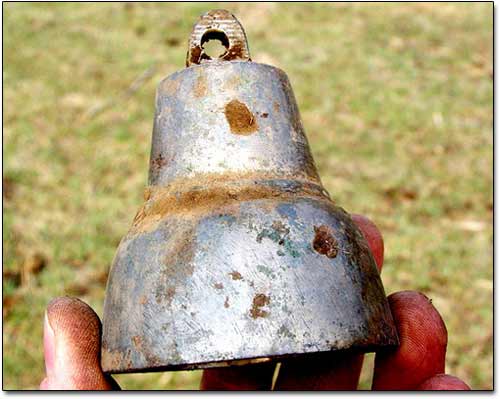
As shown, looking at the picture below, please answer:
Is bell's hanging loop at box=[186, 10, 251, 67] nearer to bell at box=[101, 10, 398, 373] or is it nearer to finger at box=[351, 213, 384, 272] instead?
bell at box=[101, 10, 398, 373]

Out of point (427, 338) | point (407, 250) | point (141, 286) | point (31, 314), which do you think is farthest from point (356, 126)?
point (141, 286)

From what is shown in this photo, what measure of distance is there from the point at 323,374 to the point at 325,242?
2.73 feet

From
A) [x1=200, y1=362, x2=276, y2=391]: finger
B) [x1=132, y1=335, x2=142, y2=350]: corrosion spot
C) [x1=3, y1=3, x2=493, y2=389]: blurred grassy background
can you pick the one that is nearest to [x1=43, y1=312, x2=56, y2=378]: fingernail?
[x1=132, y1=335, x2=142, y2=350]: corrosion spot

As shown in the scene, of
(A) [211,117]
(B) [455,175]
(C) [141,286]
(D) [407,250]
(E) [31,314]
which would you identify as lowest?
(E) [31,314]

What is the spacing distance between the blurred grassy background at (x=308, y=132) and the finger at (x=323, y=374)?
1.11 metres

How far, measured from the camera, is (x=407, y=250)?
418 centimetres

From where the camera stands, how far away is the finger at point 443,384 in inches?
73.3

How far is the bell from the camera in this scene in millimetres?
1520

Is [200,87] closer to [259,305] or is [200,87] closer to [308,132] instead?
[259,305]

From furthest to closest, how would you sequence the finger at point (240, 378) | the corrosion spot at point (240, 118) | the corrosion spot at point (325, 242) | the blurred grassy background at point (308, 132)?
the blurred grassy background at point (308, 132) → the finger at point (240, 378) → the corrosion spot at point (240, 118) → the corrosion spot at point (325, 242)

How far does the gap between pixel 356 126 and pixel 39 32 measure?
118 inches

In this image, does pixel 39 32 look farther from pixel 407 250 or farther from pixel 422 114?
pixel 407 250

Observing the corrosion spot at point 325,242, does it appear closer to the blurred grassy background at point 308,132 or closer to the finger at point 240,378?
the finger at point 240,378

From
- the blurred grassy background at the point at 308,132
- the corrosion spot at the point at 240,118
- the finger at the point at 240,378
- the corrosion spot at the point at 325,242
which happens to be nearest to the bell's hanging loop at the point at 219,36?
the corrosion spot at the point at 240,118
